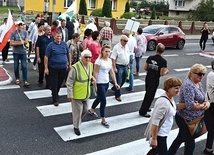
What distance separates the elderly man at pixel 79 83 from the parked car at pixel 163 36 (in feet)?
41.8

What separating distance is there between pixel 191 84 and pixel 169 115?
683 millimetres

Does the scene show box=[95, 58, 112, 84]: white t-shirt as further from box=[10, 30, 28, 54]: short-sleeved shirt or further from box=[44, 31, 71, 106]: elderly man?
box=[10, 30, 28, 54]: short-sleeved shirt

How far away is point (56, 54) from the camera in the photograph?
24.5ft

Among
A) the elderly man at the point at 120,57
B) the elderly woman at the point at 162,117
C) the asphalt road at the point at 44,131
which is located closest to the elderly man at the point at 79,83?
the asphalt road at the point at 44,131

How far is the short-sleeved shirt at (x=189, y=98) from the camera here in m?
4.56

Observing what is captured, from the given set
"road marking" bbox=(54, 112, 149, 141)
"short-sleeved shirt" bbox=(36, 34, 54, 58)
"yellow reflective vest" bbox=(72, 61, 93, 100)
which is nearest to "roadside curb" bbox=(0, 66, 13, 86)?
"short-sleeved shirt" bbox=(36, 34, 54, 58)

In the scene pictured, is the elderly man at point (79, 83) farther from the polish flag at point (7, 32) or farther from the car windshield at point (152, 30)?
the car windshield at point (152, 30)

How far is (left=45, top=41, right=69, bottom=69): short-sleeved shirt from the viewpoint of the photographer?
742cm

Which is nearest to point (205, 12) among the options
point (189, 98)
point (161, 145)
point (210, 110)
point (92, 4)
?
point (92, 4)

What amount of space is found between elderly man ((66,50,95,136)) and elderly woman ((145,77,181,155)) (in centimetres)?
187

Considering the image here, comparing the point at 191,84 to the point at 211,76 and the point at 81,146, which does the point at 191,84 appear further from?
the point at 81,146

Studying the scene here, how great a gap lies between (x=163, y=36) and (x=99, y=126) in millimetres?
13596

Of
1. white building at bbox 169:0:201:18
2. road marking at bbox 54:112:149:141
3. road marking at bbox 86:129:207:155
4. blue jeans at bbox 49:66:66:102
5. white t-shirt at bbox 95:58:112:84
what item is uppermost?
white building at bbox 169:0:201:18

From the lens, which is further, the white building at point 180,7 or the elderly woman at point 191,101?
the white building at point 180,7
